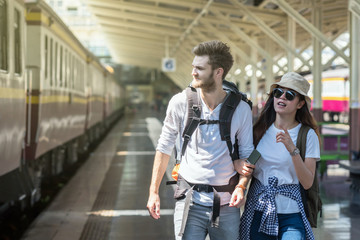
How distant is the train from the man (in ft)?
10.2

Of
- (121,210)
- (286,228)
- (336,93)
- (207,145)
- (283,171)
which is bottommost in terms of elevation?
(121,210)

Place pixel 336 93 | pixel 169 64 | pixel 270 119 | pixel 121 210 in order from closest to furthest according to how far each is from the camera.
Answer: pixel 270 119
pixel 121 210
pixel 169 64
pixel 336 93

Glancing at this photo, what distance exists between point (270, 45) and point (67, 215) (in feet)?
56.9

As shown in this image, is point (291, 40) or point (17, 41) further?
point (291, 40)

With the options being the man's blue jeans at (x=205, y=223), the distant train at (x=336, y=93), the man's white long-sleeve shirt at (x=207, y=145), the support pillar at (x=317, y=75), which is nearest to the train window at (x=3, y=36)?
the man's white long-sleeve shirt at (x=207, y=145)

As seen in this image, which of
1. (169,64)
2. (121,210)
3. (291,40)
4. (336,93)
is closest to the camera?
(121,210)

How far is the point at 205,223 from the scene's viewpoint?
132 inches

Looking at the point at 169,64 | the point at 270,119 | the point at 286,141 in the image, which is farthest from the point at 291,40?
the point at 286,141

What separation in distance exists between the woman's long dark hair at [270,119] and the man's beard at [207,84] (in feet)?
1.51

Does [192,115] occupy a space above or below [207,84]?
below

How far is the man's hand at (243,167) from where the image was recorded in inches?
132

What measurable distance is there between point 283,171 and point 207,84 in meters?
0.68

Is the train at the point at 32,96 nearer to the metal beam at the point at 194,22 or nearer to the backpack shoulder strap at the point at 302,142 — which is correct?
the backpack shoulder strap at the point at 302,142

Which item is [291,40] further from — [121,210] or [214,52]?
[214,52]
